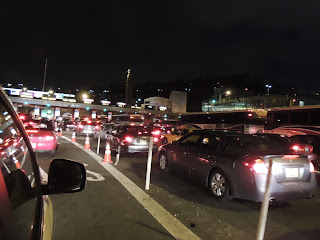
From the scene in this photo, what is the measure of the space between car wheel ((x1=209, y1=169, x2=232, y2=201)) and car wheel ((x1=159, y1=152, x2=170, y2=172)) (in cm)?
241

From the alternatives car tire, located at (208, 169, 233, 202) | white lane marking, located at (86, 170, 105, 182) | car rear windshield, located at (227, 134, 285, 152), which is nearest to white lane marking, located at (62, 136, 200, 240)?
white lane marking, located at (86, 170, 105, 182)

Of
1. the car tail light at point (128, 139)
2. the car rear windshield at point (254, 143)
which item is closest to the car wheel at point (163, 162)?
the car rear windshield at point (254, 143)

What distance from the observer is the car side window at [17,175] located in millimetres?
1561

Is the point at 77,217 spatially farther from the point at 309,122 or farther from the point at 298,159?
the point at 309,122

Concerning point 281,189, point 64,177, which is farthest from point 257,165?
point 64,177

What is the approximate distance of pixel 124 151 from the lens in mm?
11445

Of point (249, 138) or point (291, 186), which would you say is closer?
point (291, 186)

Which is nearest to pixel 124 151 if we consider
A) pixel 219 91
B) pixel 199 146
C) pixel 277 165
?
pixel 199 146

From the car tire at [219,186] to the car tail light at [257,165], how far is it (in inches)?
26.5

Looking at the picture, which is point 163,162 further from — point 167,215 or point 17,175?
point 17,175

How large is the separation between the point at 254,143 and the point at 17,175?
5.22 metres

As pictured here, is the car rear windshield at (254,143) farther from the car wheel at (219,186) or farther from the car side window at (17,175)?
the car side window at (17,175)

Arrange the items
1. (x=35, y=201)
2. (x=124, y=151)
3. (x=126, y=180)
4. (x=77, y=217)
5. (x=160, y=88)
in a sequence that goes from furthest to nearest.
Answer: (x=160, y=88) → (x=124, y=151) → (x=126, y=180) → (x=77, y=217) → (x=35, y=201)

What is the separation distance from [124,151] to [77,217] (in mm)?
6880
